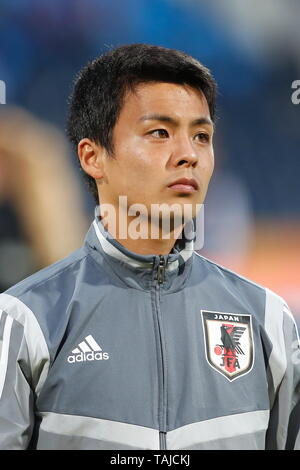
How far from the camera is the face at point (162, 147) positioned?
127 cm

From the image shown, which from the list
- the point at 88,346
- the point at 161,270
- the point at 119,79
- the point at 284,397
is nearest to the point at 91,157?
the point at 119,79

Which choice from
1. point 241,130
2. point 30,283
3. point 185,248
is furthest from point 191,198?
A: point 241,130

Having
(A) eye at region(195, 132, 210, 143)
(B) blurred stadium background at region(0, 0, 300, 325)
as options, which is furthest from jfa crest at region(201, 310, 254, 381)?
(B) blurred stadium background at region(0, 0, 300, 325)

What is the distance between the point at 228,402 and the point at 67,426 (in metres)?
0.28

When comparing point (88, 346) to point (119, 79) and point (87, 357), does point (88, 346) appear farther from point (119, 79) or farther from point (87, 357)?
point (119, 79)

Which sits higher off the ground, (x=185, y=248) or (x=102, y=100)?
(x=102, y=100)

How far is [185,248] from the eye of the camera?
1.34 m

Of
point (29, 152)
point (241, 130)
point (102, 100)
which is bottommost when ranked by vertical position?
Result: point (102, 100)

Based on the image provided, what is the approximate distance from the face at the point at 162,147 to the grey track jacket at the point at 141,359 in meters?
0.11

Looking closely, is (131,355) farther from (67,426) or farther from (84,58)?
(84,58)

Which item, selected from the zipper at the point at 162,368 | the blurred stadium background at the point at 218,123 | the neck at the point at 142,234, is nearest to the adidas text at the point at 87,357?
the zipper at the point at 162,368

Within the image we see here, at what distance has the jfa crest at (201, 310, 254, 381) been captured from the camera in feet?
4.16

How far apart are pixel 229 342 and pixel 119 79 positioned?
1.77 feet

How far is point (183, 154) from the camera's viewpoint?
1259 millimetres
